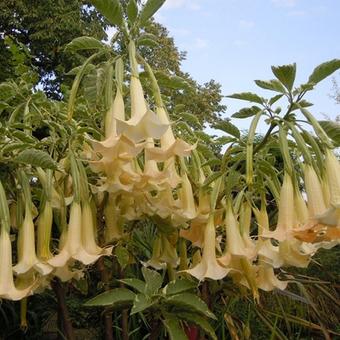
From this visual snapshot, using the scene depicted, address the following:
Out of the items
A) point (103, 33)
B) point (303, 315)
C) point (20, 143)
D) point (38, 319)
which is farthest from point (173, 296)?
point (103, 33)

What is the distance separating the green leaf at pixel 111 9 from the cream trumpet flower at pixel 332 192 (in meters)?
0.54

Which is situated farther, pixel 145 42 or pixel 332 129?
pixel 145 42

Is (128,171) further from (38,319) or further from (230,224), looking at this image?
(38,319)

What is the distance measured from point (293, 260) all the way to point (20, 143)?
66 cm

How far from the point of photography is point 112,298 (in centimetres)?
121

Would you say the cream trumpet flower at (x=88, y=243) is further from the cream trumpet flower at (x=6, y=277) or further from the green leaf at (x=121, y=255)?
the green leaf at (x=121, y=255)

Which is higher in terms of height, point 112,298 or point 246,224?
point 246,224

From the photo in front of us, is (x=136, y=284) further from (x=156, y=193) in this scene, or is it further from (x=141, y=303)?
(x=156, y=193)

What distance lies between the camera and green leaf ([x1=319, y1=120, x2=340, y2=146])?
1.10m

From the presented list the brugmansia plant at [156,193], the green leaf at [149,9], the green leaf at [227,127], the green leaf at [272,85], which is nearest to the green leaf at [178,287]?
the brugmansia plant at [156,193]

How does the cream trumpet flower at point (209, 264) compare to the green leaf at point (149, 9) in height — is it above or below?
below

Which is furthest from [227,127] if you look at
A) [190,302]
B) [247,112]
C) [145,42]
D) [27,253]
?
[27,253]

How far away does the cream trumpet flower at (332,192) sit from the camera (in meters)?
0.92

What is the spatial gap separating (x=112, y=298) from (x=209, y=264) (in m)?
0.24
